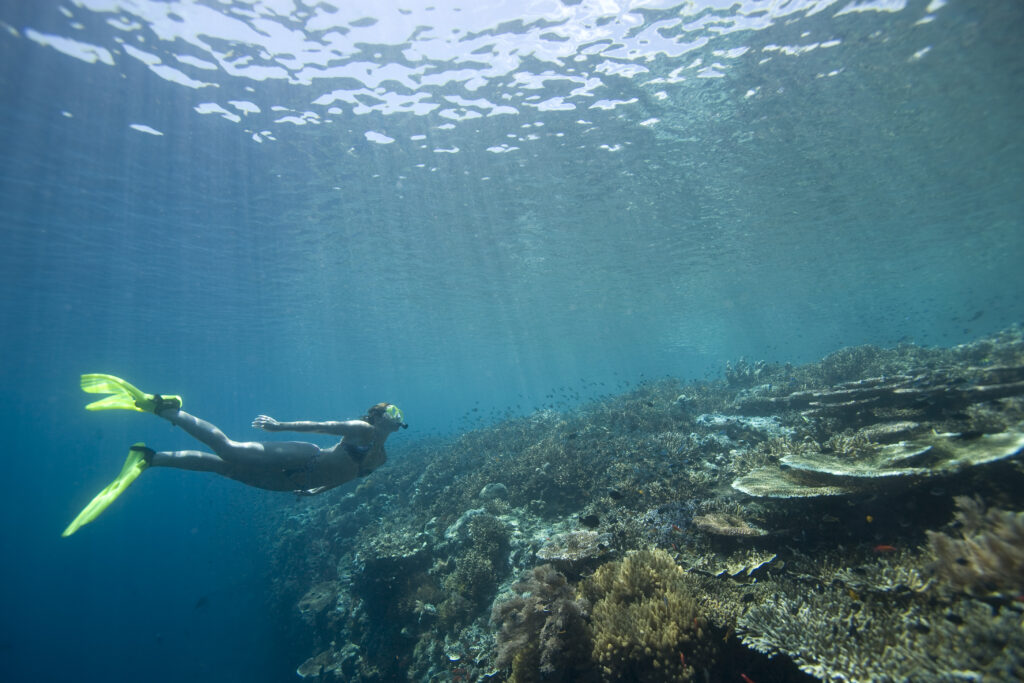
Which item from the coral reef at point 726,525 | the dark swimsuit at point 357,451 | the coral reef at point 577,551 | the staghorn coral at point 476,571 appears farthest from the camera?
the staghorn coral at point 476,571

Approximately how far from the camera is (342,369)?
213 feet

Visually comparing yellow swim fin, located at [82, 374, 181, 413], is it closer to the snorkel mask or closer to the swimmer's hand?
the swimmer's hand

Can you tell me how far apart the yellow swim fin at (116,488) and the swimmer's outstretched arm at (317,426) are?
6.67 ft

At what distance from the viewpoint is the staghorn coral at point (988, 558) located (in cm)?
286

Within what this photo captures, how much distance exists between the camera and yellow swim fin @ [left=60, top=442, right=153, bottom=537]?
6.15 meters

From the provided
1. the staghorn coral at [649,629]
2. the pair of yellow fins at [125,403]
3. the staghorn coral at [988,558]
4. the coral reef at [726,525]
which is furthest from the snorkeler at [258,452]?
the staghorn coral at [988,558]

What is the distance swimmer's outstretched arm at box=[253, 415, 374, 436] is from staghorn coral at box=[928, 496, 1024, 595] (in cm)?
777

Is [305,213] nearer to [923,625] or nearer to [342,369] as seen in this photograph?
[923,625]

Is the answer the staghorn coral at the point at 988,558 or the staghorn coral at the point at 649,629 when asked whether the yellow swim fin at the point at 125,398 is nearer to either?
the staghorn coral at the point at 649,629

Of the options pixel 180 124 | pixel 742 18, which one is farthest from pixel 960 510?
pixel 180 124

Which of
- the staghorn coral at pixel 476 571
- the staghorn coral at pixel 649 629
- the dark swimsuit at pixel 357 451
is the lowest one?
the staghorn coral at pixel 476 571

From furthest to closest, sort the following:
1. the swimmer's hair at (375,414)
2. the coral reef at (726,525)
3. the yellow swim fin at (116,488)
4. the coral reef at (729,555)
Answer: the swimmer's hair at (375,414) → the yellow swim fin at (116,488) → the coral reef at (726,525) → the coral reef at (729,555)

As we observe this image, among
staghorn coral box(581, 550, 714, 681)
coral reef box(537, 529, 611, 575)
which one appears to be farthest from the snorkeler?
staghorn coral box(581, 550, 714, 681)

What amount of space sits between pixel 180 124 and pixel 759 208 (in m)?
24.9
